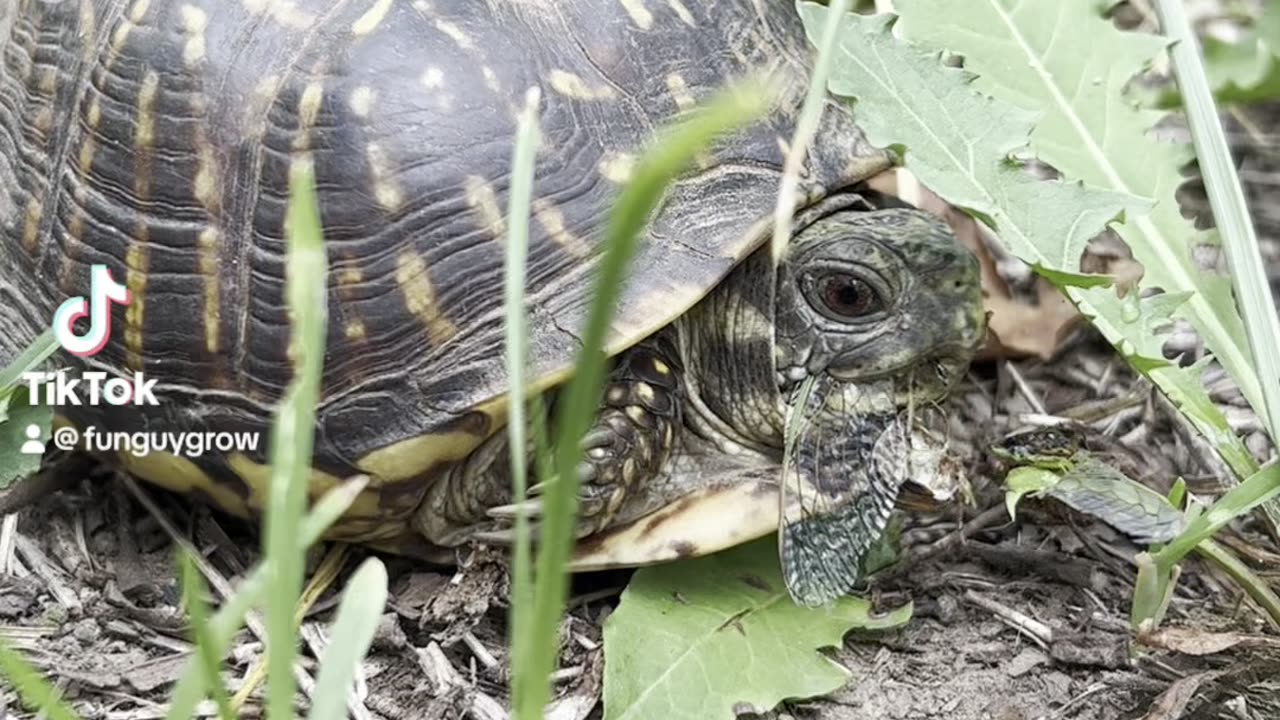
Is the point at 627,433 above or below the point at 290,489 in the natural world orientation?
below

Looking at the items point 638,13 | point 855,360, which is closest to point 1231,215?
point 855,360

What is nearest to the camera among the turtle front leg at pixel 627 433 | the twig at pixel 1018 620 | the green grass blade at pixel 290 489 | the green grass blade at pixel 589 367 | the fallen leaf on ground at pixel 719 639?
the green grass blade at pixel 589 367

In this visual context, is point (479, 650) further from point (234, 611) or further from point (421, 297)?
point (234, 611)

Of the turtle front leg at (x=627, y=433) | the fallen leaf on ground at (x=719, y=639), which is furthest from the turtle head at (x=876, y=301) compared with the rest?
the fallen leaf on ground at (x=719, y=639)

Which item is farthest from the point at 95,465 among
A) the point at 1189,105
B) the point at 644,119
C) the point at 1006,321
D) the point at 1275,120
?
the point at 1275,120

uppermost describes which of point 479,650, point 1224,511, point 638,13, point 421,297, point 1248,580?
point 638,13

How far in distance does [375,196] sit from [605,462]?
0.44m

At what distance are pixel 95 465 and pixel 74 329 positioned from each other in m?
0.29

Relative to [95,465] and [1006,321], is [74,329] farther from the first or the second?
[1006,321]

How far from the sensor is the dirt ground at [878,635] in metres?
1.76

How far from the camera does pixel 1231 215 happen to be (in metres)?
1.93

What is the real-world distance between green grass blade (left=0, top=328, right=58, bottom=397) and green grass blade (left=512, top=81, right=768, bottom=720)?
0.94 m

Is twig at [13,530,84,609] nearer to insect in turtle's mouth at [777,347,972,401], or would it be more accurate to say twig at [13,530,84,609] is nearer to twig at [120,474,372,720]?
twig at [120,474,372,720]

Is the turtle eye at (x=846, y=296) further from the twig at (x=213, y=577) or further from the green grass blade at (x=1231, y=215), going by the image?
the twig at (x=213, y=577)
